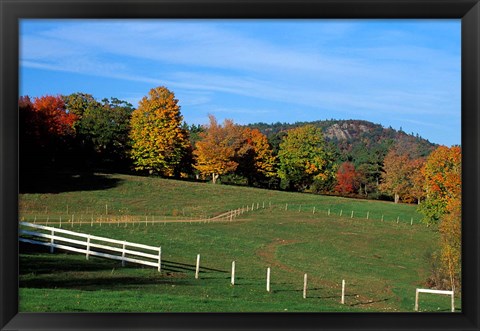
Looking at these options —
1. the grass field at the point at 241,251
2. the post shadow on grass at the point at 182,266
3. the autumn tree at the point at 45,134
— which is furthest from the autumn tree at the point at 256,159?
the autumn tree at the point at 45,134

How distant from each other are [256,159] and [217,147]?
0.60 metres

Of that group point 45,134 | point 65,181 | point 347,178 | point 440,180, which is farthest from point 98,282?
point 440,180

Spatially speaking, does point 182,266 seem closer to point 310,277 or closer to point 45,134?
point 310,277

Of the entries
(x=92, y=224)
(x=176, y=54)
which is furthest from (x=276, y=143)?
(x=92, y=224)

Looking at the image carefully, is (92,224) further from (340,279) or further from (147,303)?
(340,279)

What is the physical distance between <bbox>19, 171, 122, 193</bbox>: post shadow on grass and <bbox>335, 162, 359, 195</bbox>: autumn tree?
2602 mm

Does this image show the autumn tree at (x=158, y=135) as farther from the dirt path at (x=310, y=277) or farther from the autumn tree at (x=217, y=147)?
the dirt path at (x=310, y=277)

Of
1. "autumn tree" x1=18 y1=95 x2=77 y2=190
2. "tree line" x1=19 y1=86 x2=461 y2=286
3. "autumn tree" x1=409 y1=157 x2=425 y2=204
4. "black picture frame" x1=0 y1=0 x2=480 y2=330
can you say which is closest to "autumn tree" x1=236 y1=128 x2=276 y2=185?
"tree line" x1=19 y1=86 x2=461 y2=286

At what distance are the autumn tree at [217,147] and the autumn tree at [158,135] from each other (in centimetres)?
21

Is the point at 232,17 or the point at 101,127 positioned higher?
the point at 232,17

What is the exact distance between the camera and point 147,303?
4938 millimetres

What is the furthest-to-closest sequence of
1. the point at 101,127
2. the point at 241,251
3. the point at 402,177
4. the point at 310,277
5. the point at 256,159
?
the point at 241,251
the point at 310,277
the point at 402,177
the point at 256,159
the point at 101,127

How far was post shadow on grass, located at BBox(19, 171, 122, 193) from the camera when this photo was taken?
6.24m

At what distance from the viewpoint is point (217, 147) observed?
6121mm
